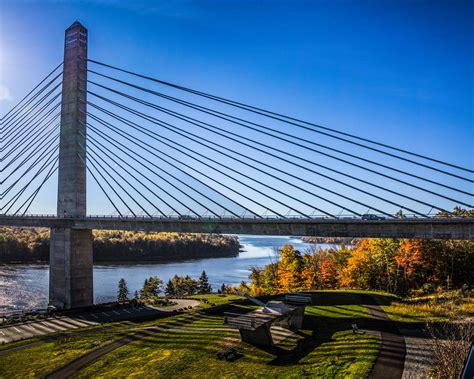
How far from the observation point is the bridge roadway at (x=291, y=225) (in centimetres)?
2195

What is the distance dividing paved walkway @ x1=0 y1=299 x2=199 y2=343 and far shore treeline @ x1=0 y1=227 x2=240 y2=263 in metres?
73.7

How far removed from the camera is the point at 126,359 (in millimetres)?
16859

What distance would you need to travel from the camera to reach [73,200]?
36125mm

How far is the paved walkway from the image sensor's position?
25.8 meters

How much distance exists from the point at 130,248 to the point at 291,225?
91.6m

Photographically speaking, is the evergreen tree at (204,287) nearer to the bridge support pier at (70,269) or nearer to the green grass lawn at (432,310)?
the bridge support pier at (70,269)

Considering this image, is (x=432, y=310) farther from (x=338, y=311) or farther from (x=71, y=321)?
(x=71, y=321)

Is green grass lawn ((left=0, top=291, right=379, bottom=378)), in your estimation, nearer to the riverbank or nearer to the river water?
the riverbank

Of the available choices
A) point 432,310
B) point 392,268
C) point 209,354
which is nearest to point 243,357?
point 209,354

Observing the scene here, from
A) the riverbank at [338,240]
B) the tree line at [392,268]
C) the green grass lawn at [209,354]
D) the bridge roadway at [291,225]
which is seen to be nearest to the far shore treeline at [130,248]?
the riverbank at [338,240]

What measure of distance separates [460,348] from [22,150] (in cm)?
4308

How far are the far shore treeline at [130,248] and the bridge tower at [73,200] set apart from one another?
229ft

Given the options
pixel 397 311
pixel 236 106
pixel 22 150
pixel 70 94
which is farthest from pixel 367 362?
pixel 22 150

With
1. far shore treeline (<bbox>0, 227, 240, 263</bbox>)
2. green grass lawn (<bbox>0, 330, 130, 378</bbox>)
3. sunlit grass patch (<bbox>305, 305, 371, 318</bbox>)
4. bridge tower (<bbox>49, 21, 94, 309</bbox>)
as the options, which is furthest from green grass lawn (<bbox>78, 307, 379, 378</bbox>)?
far shore treeline (<bbox>0, 227, 240, 263</bbox>)
